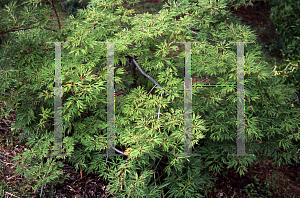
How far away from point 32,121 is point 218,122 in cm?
202

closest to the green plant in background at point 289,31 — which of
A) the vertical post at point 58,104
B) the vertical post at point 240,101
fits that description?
the vertical post at point 240,101

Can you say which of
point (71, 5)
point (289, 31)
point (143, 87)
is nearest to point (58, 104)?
point (143, 87)

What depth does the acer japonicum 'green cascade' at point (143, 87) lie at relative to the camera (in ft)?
6.89

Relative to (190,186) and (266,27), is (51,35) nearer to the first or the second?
(190,186)

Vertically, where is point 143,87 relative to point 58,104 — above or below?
above

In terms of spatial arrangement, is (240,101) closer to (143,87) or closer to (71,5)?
(143,87)

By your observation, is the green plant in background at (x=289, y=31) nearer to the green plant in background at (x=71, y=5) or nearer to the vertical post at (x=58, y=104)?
the vertical post at (x=58, y=104)

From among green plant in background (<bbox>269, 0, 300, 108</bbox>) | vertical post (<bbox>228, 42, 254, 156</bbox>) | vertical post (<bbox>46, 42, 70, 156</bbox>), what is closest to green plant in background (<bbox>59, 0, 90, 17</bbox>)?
vertical post (<bbox>46, 42, 70, 156</bbox>)

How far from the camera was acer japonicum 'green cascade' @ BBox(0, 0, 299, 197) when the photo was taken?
2.10 metres

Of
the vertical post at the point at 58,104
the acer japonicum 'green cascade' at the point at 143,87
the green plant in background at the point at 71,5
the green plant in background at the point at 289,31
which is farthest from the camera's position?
the green plant in background at the point at 71,5

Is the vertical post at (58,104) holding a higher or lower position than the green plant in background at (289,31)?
lower

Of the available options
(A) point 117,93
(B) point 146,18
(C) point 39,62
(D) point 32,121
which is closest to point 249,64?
(B) point 146,18

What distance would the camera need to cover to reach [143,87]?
2240mm

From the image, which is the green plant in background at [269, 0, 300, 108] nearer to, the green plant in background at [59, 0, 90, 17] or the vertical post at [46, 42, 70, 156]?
the vertical post at [46, 42, 70, 156]
